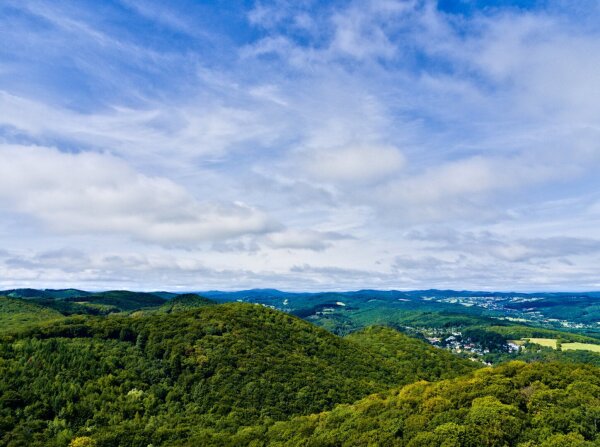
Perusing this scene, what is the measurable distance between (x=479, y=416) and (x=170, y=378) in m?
81.1

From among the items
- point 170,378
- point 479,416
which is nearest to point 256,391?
point 170,378

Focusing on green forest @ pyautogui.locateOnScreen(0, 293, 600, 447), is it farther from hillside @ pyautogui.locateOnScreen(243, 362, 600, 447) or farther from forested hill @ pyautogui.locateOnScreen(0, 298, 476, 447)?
forested hill @ pyautogui.locateOnScreen(0, 298, 476, 447)

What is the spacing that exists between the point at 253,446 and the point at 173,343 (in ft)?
192

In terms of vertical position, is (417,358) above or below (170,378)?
below

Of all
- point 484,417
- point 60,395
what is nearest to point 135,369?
point 60,395

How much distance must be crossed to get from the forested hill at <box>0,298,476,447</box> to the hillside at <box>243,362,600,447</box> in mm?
22871

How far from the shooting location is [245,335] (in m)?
125

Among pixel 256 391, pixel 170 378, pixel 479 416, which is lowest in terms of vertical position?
pixel 256 391

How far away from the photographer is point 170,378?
9969cm

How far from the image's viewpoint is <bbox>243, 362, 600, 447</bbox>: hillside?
4162 centimetres

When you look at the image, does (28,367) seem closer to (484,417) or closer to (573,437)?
(484,417)

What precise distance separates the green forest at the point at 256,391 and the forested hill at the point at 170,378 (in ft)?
1.12

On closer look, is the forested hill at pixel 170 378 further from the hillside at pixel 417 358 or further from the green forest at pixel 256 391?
the hillside at pixel 417 358

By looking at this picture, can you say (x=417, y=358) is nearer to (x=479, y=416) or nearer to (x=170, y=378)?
(x=170, y=378)
